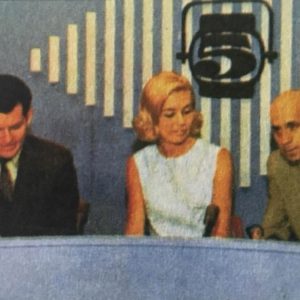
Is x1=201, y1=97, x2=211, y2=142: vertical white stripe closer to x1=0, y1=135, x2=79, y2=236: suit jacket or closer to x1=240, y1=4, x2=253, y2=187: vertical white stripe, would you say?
x1=240, y1=4, x2=253, y2=187: vertical white stripe

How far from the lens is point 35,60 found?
198 centimetres

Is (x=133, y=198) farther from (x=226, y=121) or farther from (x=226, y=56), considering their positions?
(x=226, y=56)

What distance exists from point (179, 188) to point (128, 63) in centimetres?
32

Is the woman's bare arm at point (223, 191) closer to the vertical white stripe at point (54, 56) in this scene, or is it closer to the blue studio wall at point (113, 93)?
the blue studio wall at point (113, 93)

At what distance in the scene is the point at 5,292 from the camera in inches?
76.2

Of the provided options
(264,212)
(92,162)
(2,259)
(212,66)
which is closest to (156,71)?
(212,66)

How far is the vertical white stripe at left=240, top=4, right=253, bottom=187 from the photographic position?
1.93 meters

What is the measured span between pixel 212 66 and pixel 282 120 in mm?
203

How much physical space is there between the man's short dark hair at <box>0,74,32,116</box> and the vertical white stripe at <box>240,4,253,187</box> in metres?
0.50

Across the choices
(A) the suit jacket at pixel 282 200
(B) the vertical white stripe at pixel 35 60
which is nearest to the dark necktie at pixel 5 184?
(B) the vertical white stripe at pixel 35 60

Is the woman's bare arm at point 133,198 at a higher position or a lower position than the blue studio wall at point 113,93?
lower

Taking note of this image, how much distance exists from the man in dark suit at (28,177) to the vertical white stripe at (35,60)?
0.14 ft

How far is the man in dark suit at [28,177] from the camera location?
198 centimetres

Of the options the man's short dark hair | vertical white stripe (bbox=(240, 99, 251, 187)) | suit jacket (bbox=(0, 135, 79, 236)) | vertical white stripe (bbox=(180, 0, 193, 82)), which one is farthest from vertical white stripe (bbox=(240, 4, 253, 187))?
the man's short dark hair
